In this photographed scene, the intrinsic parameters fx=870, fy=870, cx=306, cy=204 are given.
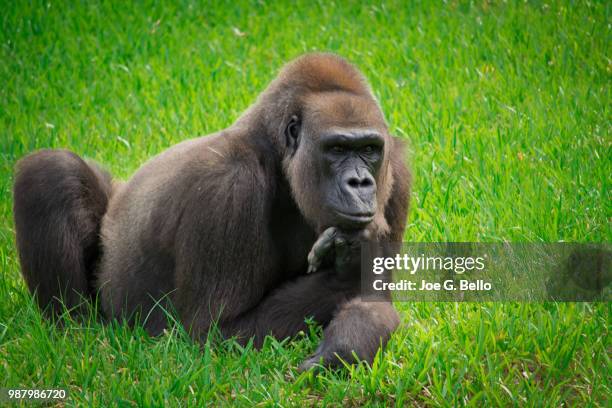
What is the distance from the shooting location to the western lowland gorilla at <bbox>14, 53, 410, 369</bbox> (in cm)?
461

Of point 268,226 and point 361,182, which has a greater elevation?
point 361,182

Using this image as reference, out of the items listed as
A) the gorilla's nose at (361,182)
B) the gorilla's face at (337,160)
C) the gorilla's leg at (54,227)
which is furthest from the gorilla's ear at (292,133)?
the gorilla's leg at (54,227)

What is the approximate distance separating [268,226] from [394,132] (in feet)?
10.2

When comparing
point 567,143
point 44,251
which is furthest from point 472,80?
point 44,251

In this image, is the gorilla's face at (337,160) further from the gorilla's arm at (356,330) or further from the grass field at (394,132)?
the grass field at (394,132)

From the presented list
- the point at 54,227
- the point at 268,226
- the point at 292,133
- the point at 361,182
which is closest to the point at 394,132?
the point at 292,133

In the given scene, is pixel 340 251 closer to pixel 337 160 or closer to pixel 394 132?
pixel 337 160

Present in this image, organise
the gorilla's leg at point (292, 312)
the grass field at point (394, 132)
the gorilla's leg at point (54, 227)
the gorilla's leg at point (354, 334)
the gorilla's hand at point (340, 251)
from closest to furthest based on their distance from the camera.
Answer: the grass field at point (394, 132), the gorilla's leg at point (354, 334), the gorilla's hand at point (340, 251), the gorilla's leg at point (292, 312), the gorilla's leg at point (54, 227)

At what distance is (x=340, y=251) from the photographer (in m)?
4.66

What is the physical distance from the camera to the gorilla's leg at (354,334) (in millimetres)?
4465

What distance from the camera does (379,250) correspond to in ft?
16.0

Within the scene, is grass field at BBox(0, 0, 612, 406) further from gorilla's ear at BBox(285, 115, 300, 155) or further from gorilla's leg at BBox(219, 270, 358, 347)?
gorilla's ear at BBox(285, 115, 300, 155)

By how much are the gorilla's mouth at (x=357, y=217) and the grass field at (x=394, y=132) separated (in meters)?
0.70

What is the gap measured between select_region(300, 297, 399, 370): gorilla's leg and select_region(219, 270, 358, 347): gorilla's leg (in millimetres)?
102
